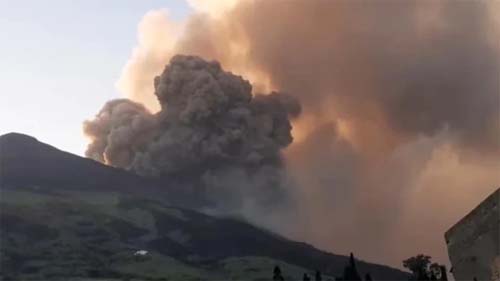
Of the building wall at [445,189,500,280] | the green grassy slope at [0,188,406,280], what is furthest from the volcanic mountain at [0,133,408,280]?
the building wall at [445,189,500,280]

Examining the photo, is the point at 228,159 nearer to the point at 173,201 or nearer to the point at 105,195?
the point at 173,201

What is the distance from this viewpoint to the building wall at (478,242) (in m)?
27.5

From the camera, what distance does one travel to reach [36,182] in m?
157

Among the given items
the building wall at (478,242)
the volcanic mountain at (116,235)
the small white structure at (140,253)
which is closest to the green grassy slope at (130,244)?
the volcanic mountain at (116,235)

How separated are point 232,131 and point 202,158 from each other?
10.3 metres

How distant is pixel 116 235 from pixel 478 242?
102135 mm

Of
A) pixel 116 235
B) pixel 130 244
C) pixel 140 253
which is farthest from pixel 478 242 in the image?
pixel 116 235

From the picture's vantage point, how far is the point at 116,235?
4850 inches

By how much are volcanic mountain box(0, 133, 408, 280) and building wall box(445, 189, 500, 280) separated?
6957 cm

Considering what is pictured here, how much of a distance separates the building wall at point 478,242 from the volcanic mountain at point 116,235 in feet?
228

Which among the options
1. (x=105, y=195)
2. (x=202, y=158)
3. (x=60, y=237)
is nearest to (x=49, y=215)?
(x=60, y=237)

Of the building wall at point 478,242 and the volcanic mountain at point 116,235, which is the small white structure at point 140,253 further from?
the building wall at point 478,242

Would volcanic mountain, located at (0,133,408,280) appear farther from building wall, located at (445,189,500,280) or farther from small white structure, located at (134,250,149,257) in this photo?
building wall, located at (445,189,500,280)

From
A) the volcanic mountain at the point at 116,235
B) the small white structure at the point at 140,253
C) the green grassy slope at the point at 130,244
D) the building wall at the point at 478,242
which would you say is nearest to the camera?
the building wall at the point at 478,242
